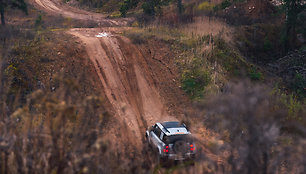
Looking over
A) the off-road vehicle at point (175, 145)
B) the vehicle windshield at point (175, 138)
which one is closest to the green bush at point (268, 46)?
the off-road vehicle at point (175, 145)

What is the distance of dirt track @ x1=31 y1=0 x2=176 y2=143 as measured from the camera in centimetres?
1644

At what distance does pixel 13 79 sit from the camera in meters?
16.5

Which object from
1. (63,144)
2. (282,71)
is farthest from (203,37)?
(63,144)

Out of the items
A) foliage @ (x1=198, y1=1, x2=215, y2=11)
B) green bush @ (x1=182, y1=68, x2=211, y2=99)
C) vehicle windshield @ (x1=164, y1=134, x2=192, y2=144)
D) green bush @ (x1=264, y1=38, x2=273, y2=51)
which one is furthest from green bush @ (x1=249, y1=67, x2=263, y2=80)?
foliage @ (x1=198, y1=1, x2=215, y2=11)

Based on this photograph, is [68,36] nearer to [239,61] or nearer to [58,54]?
[58,54]

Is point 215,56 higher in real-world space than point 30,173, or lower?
lower

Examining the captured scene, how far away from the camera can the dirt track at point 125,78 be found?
647 inches

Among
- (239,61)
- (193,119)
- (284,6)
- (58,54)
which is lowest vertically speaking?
(193,119)

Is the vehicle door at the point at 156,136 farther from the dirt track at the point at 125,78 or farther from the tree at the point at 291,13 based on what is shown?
the tree at the point at 291,13

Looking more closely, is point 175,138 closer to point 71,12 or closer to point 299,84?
point 299,84

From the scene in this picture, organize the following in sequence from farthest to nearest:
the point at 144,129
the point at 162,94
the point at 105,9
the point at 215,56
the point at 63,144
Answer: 1. the point at 105,9
2. the point at 215,56
3. the point at 162,94
4. the point at 144,129
5. the point at 63,144

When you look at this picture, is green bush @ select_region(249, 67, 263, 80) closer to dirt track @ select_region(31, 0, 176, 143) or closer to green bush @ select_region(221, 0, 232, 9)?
dirt track @ select_region(31, 0, 176, 143)

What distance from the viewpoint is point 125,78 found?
19.4 m

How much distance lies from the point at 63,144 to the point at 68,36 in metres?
18.4
